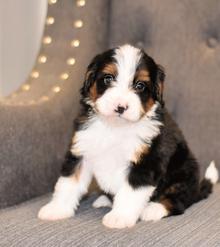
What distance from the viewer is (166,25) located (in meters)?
2.49

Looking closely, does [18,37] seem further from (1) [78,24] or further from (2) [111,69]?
(2) [111,69]

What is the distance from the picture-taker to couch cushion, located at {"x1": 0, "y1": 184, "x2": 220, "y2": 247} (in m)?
1.56

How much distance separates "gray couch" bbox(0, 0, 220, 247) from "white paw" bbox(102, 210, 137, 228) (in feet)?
0.22

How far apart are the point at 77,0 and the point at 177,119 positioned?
0.76 m

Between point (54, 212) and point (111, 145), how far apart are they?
0.34 m

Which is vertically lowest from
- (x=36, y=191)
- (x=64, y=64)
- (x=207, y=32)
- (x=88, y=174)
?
(x=36, y=191)

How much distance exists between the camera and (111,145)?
1944mm

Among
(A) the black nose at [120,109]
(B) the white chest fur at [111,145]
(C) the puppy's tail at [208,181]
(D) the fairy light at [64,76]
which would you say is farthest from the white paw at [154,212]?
(D) the fairy light at [64,76]

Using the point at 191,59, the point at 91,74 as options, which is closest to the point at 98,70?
the point at 91,74

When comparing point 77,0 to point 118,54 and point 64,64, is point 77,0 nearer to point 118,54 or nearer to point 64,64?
point 64,64

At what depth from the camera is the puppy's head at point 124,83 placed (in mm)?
1768

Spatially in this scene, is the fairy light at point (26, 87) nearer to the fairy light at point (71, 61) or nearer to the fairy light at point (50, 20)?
the fairy light at point (71, 61)

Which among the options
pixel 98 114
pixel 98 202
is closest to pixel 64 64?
pixel 98 114

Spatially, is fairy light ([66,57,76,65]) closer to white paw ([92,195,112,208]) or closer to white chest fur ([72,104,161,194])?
white chest fur ([72,104,161,194])
